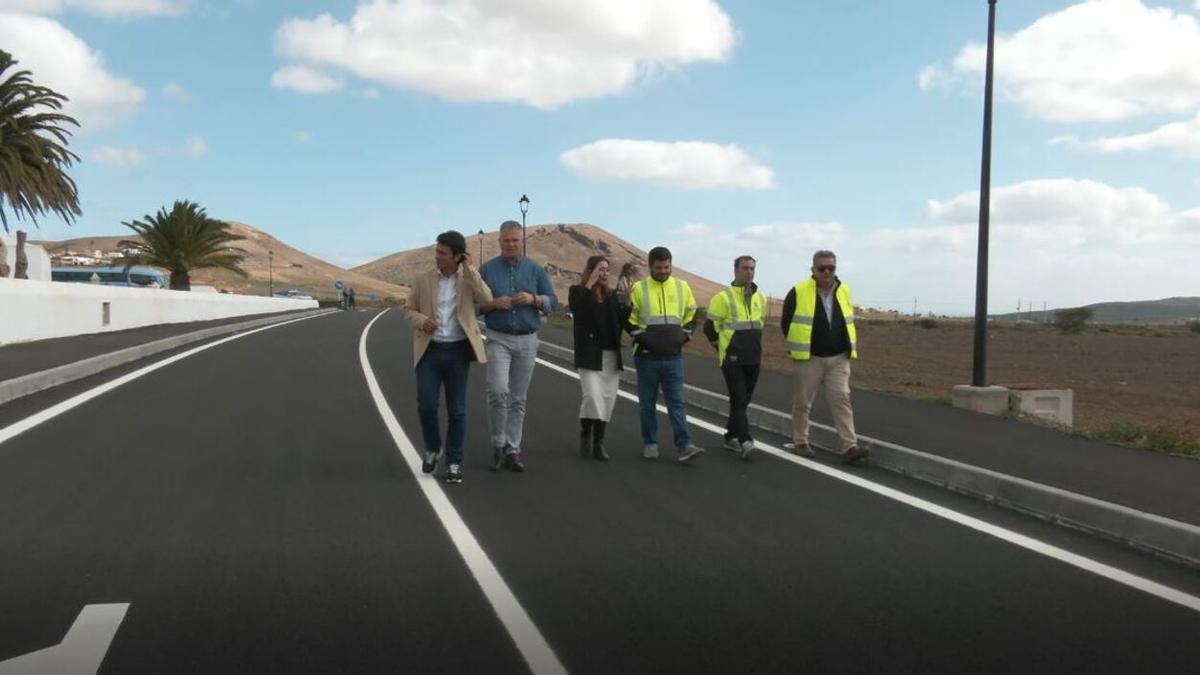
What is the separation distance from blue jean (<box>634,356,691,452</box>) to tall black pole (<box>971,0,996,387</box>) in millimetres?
5963

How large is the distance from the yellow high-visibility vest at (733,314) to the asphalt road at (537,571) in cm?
123

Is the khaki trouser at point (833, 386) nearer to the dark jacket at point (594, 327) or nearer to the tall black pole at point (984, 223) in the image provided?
the dark jacket at point (594, 327)

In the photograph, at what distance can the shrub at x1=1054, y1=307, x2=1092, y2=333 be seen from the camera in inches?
2970

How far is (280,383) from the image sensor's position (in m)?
15.6

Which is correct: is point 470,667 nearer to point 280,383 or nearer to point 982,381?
point 982,381

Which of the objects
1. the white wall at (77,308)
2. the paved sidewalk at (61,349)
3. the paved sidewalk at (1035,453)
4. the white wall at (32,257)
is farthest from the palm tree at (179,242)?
the paved sidewalk at (1035,453)

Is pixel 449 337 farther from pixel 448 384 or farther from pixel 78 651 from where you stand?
pixel 78 651

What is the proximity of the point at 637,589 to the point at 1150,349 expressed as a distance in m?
51.7

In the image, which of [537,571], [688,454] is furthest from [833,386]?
[537,571]

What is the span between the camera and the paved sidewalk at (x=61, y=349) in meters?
15.5

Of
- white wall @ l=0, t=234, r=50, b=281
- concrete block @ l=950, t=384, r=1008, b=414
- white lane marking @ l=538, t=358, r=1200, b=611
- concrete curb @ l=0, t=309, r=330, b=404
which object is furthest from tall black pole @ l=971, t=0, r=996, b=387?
white wall @ l=0, t=234, r=50, b=281

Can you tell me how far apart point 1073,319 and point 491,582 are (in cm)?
8867

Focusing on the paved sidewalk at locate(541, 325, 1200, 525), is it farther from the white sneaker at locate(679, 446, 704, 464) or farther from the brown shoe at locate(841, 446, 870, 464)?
the white sneaker at locate(679, 446, 704, 464)

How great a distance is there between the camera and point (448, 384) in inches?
317
